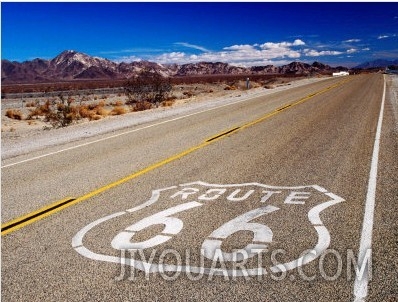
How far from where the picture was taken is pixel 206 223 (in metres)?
4.96

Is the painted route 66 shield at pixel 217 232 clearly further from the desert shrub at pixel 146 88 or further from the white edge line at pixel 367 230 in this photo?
the desert shrub at pixel 146 88

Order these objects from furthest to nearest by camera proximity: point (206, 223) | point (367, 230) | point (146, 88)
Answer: point (146, 88) → point (206, 223) → point (367, 230)

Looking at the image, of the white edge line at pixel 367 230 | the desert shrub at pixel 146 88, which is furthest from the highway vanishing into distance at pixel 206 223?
the desert shrub at pixel 146 88

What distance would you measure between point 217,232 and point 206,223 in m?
0.32

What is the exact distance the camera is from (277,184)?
256 inches

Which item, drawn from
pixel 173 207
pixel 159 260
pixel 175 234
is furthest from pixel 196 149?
pixel 159 260

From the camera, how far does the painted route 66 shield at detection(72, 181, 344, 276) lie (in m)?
3.96

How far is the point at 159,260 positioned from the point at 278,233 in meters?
1.45

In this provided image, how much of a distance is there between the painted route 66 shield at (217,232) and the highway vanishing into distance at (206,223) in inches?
0.7

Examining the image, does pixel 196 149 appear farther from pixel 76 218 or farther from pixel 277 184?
pixel 76 218

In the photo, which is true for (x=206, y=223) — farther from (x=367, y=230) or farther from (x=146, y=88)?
(x=146, y=88)

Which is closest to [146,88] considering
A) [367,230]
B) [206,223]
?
[206,223]

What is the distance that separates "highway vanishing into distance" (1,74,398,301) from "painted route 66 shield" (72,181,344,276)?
0.02 m

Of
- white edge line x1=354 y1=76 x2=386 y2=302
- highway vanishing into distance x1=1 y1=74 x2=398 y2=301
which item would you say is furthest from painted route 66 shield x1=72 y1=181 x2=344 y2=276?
white edge line x1=354 y1=76 x2=386 y2=302
